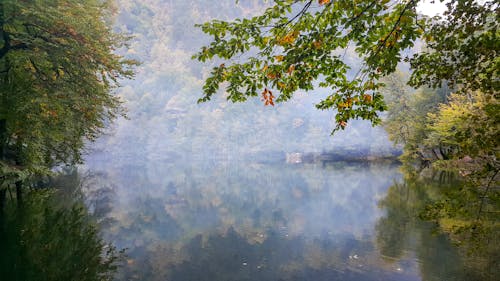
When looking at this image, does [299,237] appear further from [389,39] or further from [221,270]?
[389,39]

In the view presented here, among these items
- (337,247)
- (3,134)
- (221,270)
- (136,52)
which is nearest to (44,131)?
(3,134)

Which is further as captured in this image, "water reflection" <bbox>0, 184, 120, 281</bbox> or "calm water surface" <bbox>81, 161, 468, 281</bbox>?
"calm water surface" <bbox>81, 161, 468, 281</bbox>

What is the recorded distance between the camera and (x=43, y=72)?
12.8 meters

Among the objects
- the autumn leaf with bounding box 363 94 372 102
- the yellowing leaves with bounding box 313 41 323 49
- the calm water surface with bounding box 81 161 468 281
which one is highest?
the yellowing leaves with bounding box 313 41 323 49

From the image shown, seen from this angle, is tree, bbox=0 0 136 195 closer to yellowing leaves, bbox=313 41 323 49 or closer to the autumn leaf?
yellowing leaves, bbox=313 41 323 49

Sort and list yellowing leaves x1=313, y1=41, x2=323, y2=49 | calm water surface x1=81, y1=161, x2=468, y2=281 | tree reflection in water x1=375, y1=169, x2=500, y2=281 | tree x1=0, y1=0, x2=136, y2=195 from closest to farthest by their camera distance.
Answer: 1. yellowing leaves x1=313, y1=41, x2=323, y2=49
2. tree reflection in water x1=375, y1=169, x2=500, y2=281
3. calm water surface x1=81, y1=161, x2=468, y2=281
4. tree x1=0, y1=0, x2=136, y2=195

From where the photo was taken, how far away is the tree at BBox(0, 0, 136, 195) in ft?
35.4

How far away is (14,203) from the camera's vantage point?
1559cm

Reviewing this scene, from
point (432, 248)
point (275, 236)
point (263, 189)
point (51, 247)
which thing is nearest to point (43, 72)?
point (51, 247)

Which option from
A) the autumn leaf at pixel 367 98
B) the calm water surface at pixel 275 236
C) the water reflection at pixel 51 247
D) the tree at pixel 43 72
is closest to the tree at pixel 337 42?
the autumn leaf at pixel 367 98

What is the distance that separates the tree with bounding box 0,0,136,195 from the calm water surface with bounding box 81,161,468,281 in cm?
458

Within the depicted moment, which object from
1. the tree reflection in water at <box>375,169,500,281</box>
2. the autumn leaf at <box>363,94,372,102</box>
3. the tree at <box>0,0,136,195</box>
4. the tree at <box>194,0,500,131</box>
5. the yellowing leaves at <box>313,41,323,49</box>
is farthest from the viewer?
the tree at <box>0,0,136,195</box>

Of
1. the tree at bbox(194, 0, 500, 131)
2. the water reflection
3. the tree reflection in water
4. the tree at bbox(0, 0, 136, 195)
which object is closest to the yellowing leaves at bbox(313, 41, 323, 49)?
the tree at bbox(194, 0, 500, 131)

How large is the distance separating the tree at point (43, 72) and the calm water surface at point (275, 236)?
4582mm
